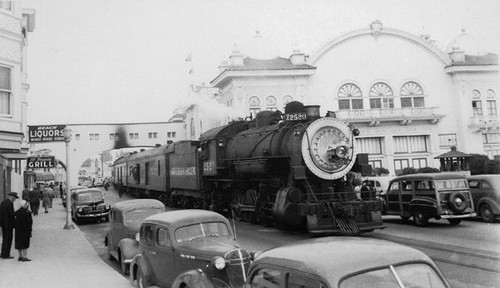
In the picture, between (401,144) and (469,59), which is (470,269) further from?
(469,59)

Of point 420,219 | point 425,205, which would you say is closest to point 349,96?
point 420,219

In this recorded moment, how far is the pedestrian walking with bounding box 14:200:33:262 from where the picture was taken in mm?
9234

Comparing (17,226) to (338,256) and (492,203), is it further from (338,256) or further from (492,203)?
(492,203)

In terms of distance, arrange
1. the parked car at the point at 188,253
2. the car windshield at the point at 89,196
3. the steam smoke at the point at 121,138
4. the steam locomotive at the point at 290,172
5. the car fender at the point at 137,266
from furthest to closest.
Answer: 1. the steam smoke at the point at 121,138
2. the car windshield at the point at 89,196
3. the steam locomotive at the point at 290,172
4. the car fender at the point at 137,266
5. the parked car at the point at 188,253

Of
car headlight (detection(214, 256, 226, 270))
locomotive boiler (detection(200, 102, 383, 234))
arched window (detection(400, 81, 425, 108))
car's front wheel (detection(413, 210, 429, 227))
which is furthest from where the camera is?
arched window (detection(400, 81, 425, 108))

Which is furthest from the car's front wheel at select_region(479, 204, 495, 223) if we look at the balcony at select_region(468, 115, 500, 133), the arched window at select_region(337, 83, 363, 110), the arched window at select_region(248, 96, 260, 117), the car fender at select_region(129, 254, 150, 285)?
the balcony at select_region(468, 115, 500, 133)

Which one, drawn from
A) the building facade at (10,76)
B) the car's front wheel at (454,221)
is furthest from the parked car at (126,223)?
the car's front wheel at (454,221)

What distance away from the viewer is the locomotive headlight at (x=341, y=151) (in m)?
11.8

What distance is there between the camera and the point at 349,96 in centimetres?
3672

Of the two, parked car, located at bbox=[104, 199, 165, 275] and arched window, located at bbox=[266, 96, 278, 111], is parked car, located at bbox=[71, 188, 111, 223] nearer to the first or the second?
parked car, located at bbox=[104, 199, 165, 275]

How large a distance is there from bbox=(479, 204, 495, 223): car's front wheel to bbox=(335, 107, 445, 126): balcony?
21939mm

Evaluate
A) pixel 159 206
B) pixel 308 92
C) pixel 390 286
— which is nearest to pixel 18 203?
pixel 159 206

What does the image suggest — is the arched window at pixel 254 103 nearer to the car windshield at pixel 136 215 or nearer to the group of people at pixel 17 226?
the car windshield at pixel 136 215

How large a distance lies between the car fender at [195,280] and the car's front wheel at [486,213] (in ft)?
36.9
